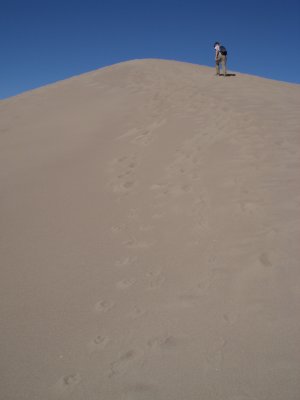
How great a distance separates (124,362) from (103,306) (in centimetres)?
62

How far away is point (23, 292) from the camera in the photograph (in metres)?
3.14

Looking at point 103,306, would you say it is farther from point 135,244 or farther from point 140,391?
point 135,244

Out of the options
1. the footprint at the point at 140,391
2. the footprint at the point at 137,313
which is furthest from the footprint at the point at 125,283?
the footprint at the point at 140,391

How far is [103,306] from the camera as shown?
9.50 feet

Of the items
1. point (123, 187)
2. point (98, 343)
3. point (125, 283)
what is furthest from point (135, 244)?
point (123, 187)

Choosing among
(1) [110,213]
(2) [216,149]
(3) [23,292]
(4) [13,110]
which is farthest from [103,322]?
(4) [13,110]

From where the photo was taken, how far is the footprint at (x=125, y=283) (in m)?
3.11

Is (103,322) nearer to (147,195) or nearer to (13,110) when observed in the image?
(147,195)

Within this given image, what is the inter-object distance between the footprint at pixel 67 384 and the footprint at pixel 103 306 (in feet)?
2.02

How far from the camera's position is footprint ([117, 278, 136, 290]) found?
10.2ft

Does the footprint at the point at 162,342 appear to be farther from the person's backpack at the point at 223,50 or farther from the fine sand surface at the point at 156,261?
the person's backpack at the point at 223,50

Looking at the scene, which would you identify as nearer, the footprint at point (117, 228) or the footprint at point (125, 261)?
the footprint at point (125, 261)

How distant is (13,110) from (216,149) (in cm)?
744

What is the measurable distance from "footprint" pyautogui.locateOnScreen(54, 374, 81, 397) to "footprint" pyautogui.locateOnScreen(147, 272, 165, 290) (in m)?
1.00
